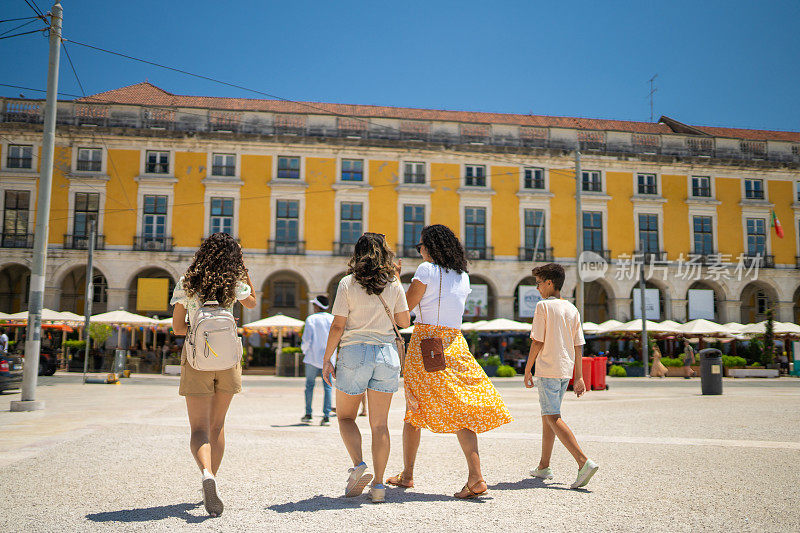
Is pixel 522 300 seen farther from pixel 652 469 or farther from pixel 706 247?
pixel 652 469

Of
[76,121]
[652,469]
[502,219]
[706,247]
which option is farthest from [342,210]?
[652,469]

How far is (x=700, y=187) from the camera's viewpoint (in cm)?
3709

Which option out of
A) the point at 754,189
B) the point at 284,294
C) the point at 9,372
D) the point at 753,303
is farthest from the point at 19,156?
the point at 753,303

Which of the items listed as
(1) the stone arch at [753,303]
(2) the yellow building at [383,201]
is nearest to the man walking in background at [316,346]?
(2) the yellow building at [383,201]

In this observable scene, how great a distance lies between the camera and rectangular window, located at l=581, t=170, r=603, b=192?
119ft

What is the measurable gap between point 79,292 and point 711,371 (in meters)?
29.8

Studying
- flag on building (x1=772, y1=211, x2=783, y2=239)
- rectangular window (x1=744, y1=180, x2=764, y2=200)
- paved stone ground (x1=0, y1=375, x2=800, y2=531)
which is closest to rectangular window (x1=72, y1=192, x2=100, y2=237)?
paved stone ground (x1=0, y1=375, x2=800, y2=531)

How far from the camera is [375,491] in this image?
4.43m

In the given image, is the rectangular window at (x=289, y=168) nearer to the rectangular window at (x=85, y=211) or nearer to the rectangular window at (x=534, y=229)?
the rectangular window at (x=85, y=211)

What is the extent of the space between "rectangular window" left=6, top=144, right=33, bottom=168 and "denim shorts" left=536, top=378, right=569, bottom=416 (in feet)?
110

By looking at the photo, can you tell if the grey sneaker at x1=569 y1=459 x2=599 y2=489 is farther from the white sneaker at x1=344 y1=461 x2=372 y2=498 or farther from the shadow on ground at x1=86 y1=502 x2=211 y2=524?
the shadow on ground at x1=86 y1=502 x2=211 y2=524

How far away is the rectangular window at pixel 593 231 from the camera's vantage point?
117ft

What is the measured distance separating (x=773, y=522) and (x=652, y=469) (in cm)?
186

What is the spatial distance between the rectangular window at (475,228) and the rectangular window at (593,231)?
5.50m
